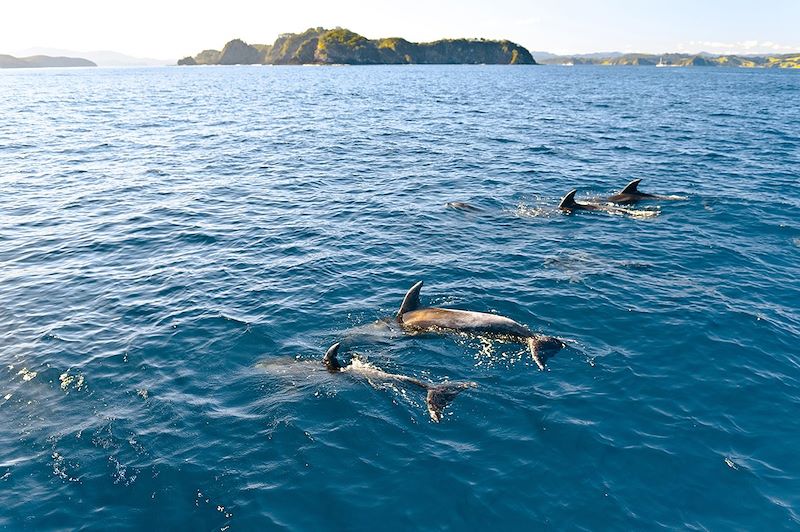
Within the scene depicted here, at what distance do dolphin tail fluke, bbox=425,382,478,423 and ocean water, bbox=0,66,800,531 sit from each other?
268mm

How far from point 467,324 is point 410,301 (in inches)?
94.0

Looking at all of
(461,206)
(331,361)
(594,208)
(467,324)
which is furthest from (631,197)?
(331,361)

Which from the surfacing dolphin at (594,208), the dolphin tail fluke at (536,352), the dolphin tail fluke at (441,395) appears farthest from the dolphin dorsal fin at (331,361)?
the surfacing dolphin at (594,208)

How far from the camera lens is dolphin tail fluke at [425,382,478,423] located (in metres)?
14.7

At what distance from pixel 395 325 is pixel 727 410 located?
34.5 ft

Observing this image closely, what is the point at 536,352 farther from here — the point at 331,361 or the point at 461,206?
the point at 461,206

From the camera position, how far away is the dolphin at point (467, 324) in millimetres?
17625

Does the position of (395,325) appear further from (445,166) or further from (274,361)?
(445,166)

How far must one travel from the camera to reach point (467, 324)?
60.4 feet

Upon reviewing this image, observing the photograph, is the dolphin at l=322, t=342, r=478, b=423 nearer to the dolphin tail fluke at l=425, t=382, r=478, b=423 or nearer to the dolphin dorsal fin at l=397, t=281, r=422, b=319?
the dolphin tail fluke at l=425, t=382, r=478, b=423

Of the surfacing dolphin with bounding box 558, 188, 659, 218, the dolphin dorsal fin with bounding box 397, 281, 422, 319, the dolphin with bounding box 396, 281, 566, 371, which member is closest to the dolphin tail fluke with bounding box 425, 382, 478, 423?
the dolphin with bounding box 396, 281, 566, 371

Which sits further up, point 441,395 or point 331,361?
point 331,361

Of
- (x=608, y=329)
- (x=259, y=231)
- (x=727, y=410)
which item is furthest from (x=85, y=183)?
(x=727, y=410)

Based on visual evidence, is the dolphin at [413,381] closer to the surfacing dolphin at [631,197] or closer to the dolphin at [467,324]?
the dolphin at [467,324]
